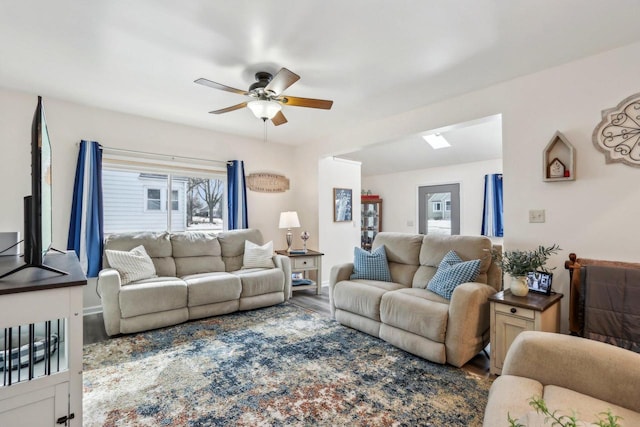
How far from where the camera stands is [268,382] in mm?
2180

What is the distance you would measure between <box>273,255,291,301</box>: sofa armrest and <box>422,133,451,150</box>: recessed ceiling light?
3225mm

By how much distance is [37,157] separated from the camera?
1343 millimetres

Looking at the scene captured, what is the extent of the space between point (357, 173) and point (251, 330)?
3374 millimetres

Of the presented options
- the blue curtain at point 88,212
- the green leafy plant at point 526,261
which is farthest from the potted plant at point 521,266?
the blue curtain at point 88,212

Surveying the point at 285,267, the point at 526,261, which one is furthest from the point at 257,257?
the point at 526,261

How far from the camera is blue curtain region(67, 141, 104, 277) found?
11.5ft

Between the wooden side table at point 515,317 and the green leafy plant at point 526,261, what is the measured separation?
7.6 inches

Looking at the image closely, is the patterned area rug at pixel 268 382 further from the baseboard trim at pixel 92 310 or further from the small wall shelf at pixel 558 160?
the small wall shelf at pixel 558 160

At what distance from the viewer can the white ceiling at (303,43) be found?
73.1 inches

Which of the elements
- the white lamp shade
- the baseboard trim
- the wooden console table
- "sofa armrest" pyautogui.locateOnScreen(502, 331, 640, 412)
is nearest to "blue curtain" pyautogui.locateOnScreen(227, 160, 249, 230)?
the white lamp shade

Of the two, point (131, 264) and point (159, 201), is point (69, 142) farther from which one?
point (131, 264)

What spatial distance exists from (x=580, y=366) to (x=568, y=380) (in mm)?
84

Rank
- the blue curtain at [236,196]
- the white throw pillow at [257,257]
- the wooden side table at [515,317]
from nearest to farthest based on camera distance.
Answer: the wooden side table at [515,317] < the white throw pillow at [257,257] < the blue curtain at [236,196]

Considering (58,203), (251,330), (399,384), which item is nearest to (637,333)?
(399,384)
